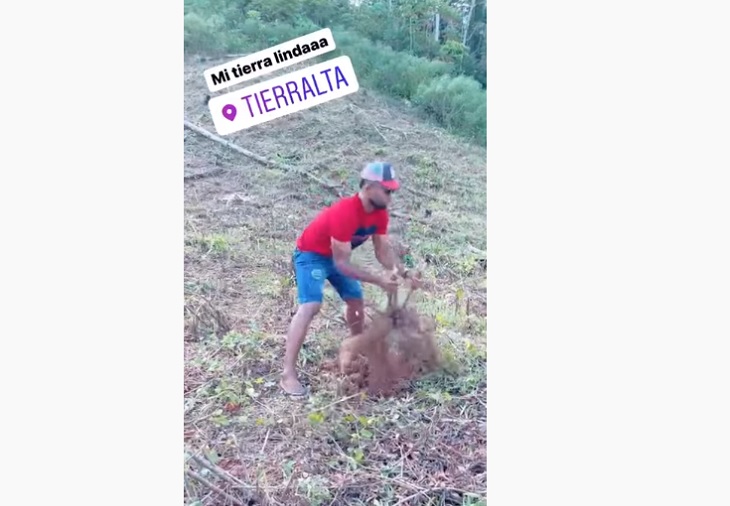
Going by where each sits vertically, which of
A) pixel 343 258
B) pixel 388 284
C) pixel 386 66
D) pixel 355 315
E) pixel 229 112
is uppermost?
pixel 386 66

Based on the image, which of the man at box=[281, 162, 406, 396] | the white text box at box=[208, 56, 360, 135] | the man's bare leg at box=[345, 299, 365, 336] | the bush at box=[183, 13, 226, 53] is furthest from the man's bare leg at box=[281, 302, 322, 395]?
the bush at box=[183, 13, 226, 53]

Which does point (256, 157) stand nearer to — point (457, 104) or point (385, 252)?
point (385, 252)

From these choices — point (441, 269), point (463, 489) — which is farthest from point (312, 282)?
point (463, 489)

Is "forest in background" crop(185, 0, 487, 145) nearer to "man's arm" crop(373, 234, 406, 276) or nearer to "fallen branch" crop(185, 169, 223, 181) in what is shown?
"fallen branch" crop(185, 169, 223, 181)

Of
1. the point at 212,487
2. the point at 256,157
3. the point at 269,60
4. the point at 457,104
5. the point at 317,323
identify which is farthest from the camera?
the point at 457,104

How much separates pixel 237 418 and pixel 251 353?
12.9 inches

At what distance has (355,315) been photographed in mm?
3502

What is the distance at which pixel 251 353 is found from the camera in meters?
3.41

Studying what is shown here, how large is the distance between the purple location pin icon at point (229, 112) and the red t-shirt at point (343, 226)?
657mm

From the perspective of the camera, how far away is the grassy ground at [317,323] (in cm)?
318

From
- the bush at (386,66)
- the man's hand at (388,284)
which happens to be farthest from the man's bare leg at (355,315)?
the bush at (386,66)

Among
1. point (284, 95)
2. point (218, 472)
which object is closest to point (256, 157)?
point (284, 95)

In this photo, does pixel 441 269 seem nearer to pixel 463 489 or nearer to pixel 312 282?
pixel 312 282

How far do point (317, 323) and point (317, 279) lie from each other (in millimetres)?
228
